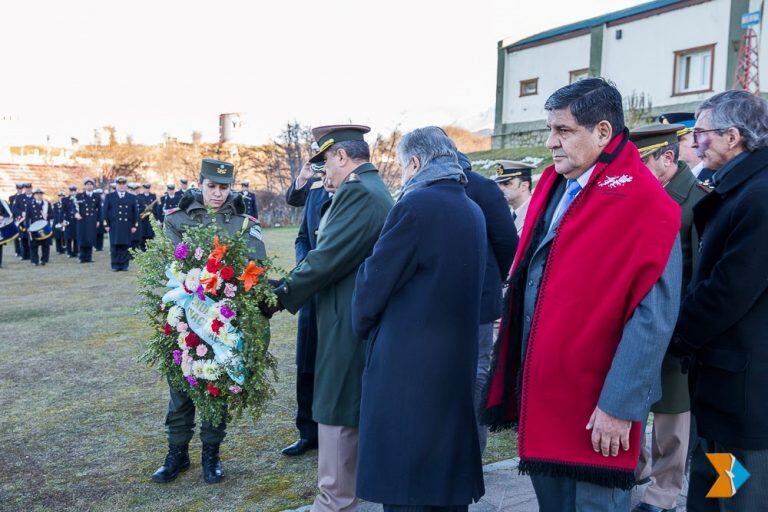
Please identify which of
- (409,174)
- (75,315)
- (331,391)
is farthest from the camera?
(75,315)

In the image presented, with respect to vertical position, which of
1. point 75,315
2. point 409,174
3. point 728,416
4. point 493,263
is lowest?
point 75,315

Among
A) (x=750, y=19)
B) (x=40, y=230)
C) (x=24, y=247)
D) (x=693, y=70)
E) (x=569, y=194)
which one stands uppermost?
(x=750, y=19)

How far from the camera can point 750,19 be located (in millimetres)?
19375

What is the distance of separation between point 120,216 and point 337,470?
14.7m

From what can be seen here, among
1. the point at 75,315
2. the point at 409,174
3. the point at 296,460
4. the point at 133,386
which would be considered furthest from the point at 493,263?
the point at 75,315

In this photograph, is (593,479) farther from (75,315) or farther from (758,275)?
(75,315)

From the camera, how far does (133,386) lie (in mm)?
6211

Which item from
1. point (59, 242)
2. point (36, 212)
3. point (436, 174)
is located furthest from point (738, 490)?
point (59, 242)

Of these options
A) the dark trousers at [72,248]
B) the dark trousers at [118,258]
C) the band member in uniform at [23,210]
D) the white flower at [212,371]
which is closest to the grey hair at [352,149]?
the white flower at [212,371]

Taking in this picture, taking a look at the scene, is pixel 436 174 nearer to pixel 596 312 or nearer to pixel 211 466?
pixel 596 312

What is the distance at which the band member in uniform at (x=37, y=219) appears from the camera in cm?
1770

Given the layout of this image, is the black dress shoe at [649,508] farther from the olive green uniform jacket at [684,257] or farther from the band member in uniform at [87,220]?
the band member in uniform at [87,220]

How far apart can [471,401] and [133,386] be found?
4316mm

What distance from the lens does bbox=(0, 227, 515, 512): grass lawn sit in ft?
12.9
